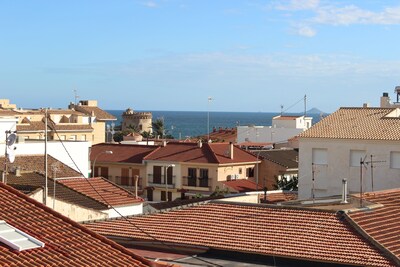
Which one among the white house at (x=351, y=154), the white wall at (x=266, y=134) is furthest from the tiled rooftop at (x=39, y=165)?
the white wall at (x=266, y=134)

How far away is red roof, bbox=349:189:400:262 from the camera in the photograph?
2130 centimetres

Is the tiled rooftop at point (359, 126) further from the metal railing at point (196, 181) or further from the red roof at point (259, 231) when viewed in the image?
the metal railing at point (196, 181)

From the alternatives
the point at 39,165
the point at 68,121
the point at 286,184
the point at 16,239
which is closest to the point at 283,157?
the point at 286,184

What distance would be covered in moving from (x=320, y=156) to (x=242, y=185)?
25.7 metres

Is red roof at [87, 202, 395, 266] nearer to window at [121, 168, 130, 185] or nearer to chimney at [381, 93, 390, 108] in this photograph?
chimney at [381, 93, 390, 108]

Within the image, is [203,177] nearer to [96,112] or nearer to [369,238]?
[369,238]

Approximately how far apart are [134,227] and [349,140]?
22.3 metres

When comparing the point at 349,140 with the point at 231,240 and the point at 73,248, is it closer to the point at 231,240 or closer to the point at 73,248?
the point at 231,240

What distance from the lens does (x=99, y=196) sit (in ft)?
119

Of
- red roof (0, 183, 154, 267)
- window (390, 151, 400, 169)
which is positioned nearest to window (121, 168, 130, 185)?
window (390, 151, 400, 169)

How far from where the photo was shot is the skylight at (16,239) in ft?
38.4

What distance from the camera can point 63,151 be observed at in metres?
47.2

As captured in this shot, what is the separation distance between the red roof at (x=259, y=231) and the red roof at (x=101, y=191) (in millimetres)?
10876

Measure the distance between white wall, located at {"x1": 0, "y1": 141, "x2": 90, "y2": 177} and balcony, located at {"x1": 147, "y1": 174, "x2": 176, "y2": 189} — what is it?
78.6 ft
